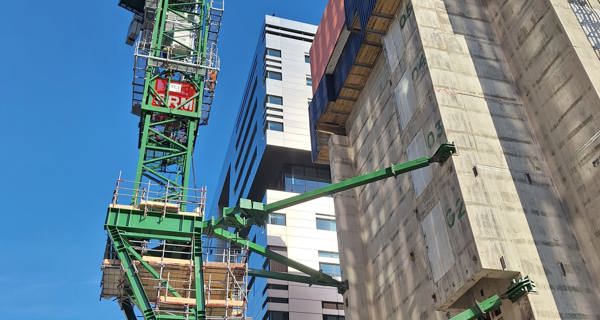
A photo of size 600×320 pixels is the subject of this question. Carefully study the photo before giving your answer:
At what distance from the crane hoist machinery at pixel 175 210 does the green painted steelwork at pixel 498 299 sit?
0.28 meters

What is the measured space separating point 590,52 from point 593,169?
603cm

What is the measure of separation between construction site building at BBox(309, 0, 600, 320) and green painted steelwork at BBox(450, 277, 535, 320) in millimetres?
449

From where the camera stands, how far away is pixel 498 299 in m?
26.5

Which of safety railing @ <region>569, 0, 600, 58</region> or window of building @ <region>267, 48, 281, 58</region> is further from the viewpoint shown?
window of building @ <region>267, 48, 281, 58</region>

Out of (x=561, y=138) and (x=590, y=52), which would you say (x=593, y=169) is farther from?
(x=590, y=52)

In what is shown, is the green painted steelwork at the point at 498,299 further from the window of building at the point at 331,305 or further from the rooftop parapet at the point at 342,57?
the window of building at the point at 331,305

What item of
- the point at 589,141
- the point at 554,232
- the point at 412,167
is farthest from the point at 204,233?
the point at 589,141

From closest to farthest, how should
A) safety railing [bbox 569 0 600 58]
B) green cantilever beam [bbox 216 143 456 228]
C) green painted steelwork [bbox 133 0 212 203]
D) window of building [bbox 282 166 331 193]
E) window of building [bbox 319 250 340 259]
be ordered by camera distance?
1. safety railing [bbox 569 0 600 58]
2. green cantilever beam [bbox 216 143 456 228]
3. green painted steelwork [bbox 133 0 212 203]
4. window of building [bbox 319 250 340 259]
5. window of building [bbox 282 166 331 193]

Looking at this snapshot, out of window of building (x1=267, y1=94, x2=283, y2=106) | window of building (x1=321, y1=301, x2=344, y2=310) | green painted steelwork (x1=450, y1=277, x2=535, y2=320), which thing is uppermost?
window of building (x1=267, y1=94, x2=283, y2=106)

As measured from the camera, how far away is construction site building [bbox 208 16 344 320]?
66.1 meters

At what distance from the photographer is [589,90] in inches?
1085

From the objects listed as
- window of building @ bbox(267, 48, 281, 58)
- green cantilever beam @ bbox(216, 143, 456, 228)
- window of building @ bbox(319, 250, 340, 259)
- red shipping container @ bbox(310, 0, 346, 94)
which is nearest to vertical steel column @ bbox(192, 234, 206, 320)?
green cantilever beam @ bbox(216, 143, 456, 228)

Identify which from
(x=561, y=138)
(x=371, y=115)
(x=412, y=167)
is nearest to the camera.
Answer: (x=561, y=138)

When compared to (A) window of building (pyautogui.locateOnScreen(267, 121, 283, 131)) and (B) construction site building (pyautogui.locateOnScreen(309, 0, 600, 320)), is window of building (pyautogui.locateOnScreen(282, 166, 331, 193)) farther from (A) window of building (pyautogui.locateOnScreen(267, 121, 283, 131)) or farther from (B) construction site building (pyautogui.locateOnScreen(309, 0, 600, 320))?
(B) construction site building (pyautogui.locateOnScreen(309, 0, 600, 320))
